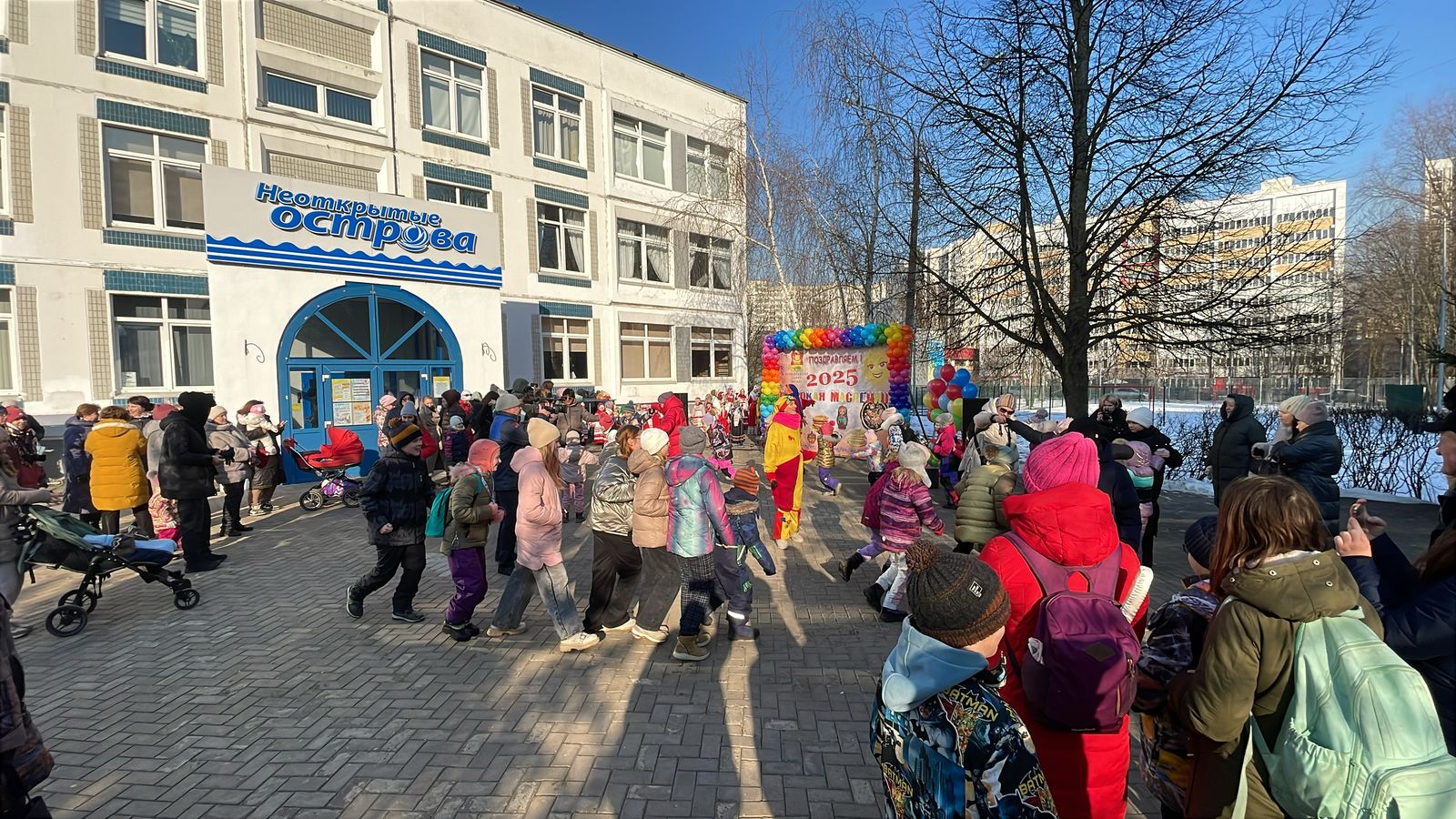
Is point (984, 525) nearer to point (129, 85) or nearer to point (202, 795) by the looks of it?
point (202, 795)

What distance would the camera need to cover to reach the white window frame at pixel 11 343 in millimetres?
13539

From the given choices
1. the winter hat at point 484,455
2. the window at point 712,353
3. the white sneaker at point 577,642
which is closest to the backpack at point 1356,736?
the white sneaker at point 577,642

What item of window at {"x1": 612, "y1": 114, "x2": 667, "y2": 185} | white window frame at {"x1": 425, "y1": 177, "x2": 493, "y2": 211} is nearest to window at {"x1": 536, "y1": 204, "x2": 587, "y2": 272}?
white window frame at {"x1": 425, "y1": 177, "x2": 493, "y2": 211}

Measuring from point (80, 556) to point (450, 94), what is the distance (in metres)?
18.3

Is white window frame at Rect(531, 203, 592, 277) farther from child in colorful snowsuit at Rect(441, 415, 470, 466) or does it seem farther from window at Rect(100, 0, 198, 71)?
child in colorful snowsuit at Rect(441, 415, 470, 466)

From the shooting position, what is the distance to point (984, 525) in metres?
4.40

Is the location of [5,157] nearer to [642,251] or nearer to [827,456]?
[642,251]

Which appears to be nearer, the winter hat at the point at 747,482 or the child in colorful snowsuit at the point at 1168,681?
the child in colorful snowsuit at the point at 1168,681

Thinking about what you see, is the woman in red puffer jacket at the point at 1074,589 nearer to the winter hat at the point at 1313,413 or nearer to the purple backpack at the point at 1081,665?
the purple backpack at the point at 1081,665

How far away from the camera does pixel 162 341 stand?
1528cm

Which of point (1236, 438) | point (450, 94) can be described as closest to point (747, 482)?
point (1236, 438)

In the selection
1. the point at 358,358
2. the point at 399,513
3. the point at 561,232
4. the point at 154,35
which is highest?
the point at 154,35

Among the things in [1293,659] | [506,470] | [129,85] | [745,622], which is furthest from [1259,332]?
[129,85]

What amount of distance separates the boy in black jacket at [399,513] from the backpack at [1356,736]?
5718mm
